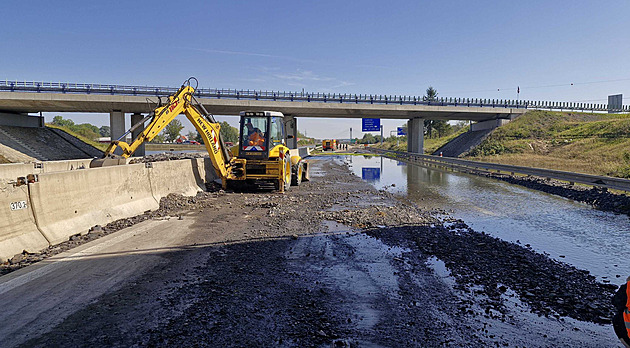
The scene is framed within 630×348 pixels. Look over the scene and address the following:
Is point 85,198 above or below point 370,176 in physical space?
above

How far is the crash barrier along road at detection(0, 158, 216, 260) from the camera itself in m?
6.25

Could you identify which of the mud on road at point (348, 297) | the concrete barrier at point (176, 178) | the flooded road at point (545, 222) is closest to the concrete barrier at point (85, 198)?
the concrete barrier at point (176, 178)

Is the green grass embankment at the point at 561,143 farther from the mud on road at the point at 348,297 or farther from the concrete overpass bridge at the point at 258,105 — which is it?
the mud on road at the point at 348,297

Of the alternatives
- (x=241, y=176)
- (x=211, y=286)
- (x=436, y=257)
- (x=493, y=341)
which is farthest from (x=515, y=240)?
(x=241, y=176)

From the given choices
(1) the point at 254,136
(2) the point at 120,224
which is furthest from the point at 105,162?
(1) the point at 254,136

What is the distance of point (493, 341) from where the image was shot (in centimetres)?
388

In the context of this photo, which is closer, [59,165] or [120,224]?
[120,224]

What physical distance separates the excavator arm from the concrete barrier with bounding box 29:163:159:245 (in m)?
1.78

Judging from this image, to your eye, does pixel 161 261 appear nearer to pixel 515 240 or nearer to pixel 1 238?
pixel 1 238

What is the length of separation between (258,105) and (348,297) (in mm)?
34784

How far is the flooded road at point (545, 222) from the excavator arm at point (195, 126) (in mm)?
7433

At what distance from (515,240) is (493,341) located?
5.01 m

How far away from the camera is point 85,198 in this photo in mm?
8148

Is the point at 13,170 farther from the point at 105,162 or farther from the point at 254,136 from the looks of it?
the point at 254,136
